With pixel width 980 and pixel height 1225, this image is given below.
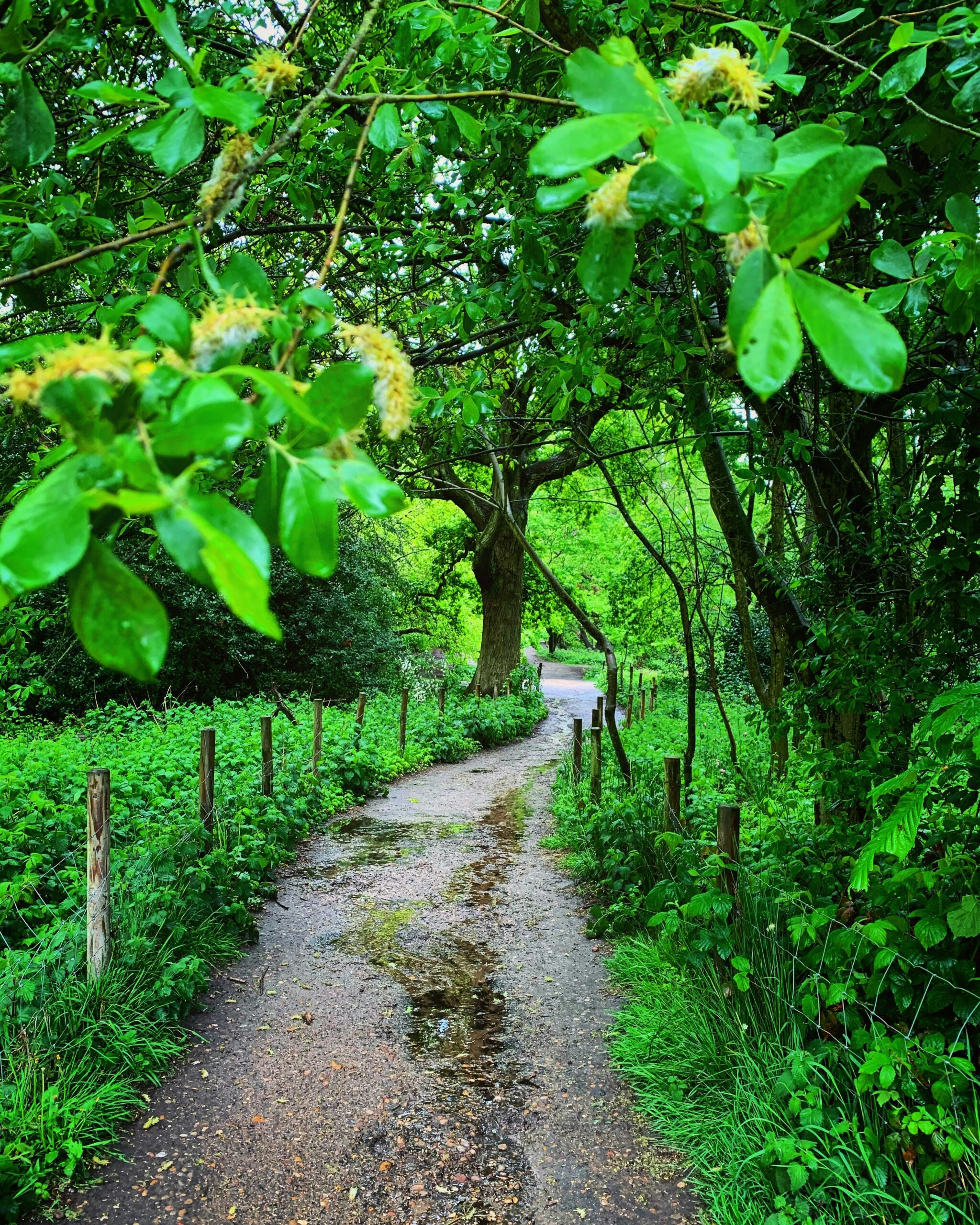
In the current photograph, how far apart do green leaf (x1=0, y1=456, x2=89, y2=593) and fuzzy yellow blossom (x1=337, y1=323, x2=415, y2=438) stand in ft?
1.08

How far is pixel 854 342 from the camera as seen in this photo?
0.64 metres

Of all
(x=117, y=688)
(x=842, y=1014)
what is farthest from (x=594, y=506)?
(x=842, y=1014)

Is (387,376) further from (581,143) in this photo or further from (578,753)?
(578,753)

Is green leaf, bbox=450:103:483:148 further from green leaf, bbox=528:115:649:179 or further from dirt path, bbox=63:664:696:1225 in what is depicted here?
dirt path, bbox=63:664:696:1225

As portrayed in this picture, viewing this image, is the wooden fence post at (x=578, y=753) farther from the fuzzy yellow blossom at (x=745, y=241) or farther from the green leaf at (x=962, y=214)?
the fuzzy yellow blossom at (x=745, y=241)

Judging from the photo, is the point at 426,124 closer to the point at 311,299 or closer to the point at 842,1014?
the point at 311,299

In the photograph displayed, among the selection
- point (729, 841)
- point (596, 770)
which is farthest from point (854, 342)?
point (596, 770)

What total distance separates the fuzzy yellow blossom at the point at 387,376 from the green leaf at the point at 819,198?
14.4 inches

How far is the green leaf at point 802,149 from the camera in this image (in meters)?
0.74

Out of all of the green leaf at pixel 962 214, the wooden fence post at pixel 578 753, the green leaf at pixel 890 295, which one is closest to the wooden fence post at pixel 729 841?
the green leaf at pixel 890 295

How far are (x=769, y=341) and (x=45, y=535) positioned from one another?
549 mm

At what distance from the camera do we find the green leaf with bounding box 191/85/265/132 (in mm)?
841

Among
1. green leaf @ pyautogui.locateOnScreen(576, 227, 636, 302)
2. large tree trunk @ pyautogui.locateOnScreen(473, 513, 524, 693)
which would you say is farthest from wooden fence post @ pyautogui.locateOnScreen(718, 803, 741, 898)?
large tree trunk @ pyautogui.locateOnScreen(473, 513, 524, 693)

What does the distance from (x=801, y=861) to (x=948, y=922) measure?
144cm
